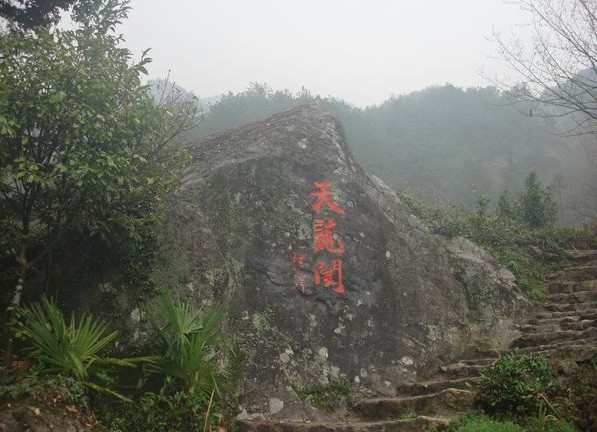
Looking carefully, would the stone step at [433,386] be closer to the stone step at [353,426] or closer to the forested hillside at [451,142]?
the stone step at [353,426]

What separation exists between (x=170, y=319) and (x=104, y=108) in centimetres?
268

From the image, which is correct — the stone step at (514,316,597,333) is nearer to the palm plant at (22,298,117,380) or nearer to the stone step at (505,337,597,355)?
the stone step at (505,337,597,355)

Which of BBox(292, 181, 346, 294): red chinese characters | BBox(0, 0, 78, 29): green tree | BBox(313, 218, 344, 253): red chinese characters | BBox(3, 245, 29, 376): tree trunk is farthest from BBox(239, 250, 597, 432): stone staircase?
BBox(0, 0, 78, 29): green tree

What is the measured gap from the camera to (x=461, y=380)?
6227 millimetres

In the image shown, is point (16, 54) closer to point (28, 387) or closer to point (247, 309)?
point (28, 387)

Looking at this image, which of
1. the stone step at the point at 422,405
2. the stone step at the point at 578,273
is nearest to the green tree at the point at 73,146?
the stone step at the point at 422,405

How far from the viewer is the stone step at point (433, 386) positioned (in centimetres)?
614

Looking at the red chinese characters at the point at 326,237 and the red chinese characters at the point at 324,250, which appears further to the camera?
the red chinese characters at the point at 326,237

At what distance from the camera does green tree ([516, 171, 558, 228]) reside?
44.3 ft

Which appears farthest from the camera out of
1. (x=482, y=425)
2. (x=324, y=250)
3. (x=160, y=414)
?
(x=324, y=250)

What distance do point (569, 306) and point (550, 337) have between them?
1602 mm

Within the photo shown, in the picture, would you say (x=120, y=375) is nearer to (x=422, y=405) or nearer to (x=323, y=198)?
(x=422, y=405)

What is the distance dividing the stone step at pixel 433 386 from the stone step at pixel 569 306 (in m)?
3.10

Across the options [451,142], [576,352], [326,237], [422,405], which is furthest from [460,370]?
[451,142]
